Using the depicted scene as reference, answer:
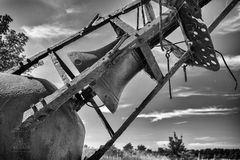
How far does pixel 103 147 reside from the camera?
4.18m

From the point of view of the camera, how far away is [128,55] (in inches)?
171

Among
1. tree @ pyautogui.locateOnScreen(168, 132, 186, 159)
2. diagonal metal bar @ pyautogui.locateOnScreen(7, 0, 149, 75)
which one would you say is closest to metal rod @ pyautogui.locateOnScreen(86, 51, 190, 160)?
diagonal metal bar @ pyautogui.locateOnScreen(7, 0, 149, 75)

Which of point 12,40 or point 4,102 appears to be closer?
point 4,102

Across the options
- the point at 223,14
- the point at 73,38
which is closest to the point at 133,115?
the point at 73,38

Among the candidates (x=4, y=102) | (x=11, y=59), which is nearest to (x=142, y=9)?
(x=4, y=102)

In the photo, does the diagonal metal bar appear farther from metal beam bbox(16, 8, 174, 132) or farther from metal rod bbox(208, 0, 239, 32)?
metal rod bbox(208, 0, 239, 32)

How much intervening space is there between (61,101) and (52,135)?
60cm

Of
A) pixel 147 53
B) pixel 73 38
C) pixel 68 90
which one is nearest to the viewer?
pixel 68 90

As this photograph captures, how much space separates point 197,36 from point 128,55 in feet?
4.45

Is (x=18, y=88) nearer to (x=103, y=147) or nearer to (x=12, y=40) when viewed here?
(x=103, y=147)

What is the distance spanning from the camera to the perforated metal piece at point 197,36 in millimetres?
4520

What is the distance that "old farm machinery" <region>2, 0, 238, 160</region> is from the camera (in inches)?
145

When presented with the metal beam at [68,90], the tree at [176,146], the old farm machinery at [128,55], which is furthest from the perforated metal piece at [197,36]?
the tree at [176,146]

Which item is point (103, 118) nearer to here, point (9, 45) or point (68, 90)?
point (68, 90)
